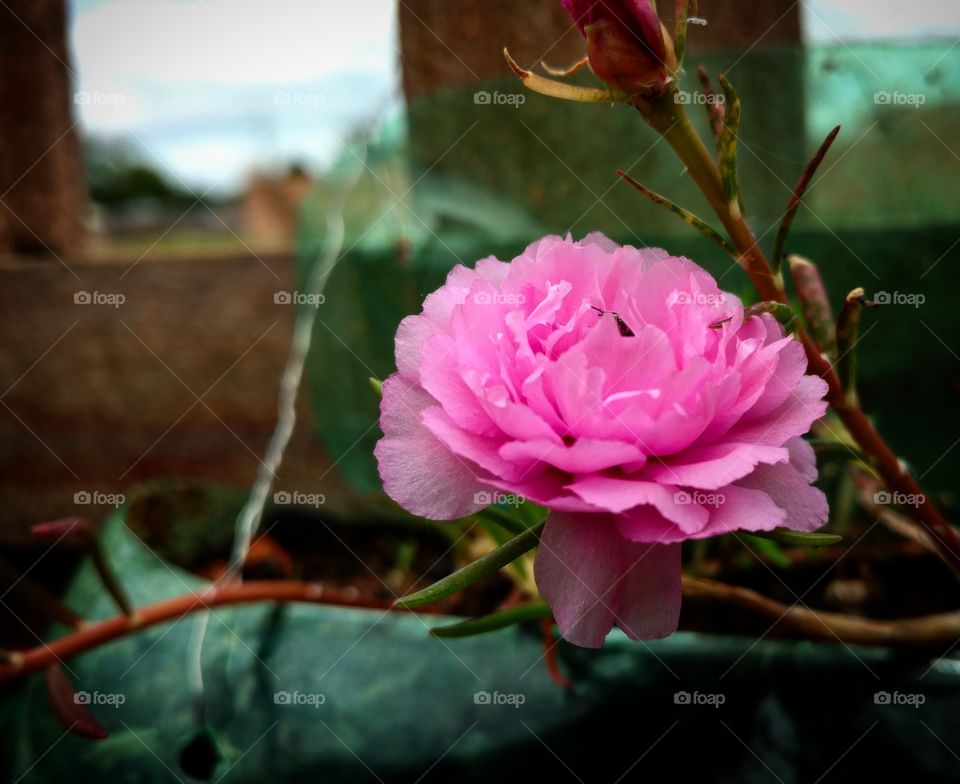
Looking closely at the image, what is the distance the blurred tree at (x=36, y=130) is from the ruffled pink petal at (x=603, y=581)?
115 cm

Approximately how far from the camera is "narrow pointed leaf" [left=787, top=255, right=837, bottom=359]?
326mm

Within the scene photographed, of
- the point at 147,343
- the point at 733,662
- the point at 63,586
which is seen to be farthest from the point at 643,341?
the point at 63,586

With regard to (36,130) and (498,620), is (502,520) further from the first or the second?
(36,130)

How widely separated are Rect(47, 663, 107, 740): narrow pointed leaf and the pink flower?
234mm

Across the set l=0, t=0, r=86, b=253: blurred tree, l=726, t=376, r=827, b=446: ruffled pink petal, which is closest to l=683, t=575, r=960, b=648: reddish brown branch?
l=726, t=376, r=827, b=446: ruffled pink petal

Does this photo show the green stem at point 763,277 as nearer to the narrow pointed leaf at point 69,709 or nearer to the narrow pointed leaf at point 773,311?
the narrow pointed leaf at point 773,311

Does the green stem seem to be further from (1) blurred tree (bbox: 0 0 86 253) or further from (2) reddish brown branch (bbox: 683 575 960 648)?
(1) blurred tree (bbox: 0 0 86 253)

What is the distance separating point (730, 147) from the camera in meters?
0.26

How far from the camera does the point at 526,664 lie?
1.31 ft

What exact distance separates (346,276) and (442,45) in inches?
9.4

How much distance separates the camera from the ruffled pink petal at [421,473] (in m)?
0.22

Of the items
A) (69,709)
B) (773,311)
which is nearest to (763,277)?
(773,311)

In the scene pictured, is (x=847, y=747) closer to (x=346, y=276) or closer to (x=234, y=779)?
(x=234, y=779)

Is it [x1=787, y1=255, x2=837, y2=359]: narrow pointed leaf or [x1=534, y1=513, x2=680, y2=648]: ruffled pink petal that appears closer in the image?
[x1=534, y1=513, x2=680, y2=648]: ruffled pink petal
